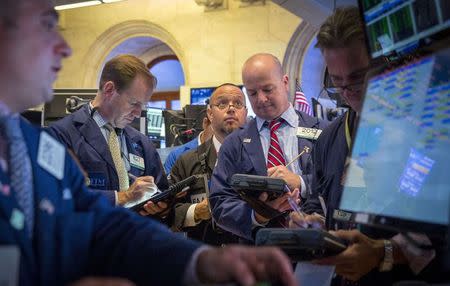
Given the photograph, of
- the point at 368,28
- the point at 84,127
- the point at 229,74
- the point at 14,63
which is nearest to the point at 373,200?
the point at 368,28

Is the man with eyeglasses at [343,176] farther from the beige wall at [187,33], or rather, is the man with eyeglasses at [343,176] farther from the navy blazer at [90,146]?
the beige wall at [187,33]

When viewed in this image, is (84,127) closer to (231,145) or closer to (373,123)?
(231,145)

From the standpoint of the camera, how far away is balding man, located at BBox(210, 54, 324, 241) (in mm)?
2531

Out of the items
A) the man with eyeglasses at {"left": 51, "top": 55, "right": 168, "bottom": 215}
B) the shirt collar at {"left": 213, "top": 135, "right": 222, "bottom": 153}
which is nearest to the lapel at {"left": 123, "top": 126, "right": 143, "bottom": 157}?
the man with eyeglasses at {"left": 51, "top": 55, "right": 168, "bottom": 215}

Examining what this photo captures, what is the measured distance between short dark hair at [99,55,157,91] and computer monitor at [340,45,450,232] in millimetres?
1854

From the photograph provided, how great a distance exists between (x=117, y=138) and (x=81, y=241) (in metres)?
1.86

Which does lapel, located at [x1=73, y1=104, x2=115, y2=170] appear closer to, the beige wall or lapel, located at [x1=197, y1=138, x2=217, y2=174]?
lapel, located at [x1=197, y1=138, x2=217, y2=174]

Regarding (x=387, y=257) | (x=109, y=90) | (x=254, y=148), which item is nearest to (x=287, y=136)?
(x=254, y=148)

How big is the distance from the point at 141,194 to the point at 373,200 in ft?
5.19

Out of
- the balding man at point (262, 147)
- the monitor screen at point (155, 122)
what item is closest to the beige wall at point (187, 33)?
the monitor screen at point (155, 122)

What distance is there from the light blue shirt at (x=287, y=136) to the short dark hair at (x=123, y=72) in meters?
0.74

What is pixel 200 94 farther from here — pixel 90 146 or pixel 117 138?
pixel 90 146

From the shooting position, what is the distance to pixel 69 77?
10.9 metres

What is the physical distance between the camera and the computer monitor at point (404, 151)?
1133 mm
